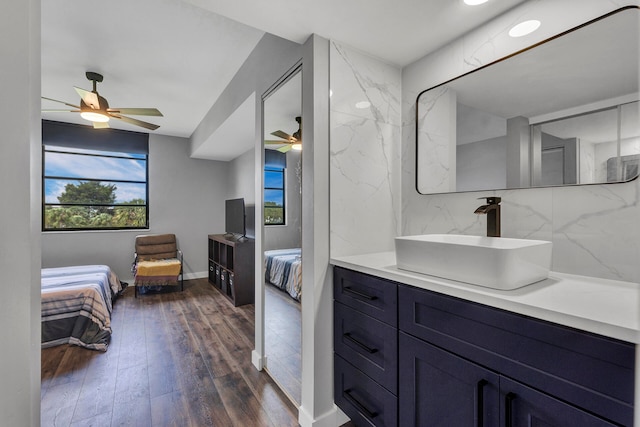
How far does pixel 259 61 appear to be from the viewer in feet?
7.80

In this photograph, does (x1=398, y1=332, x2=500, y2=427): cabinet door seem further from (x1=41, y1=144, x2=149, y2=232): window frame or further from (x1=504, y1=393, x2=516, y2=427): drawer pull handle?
(x1=41, y1=144, x2=149, y2=232): window frame

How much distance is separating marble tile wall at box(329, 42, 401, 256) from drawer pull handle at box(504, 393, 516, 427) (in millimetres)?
1003

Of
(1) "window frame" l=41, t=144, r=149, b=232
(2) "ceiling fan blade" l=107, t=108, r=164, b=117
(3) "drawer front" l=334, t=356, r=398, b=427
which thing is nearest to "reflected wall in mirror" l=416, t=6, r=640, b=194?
(3) "drawer front" l=334, t=356, r=398, b=427

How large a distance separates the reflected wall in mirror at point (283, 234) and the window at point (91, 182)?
13.2 ft

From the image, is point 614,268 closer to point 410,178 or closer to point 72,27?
point 410,178

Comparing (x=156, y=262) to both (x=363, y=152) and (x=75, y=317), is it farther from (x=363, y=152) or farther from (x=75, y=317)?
(x=363, y=152)

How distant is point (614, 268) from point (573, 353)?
1.99 ft

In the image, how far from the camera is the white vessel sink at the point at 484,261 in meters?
1.01

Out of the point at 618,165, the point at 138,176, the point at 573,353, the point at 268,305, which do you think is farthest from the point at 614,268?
the point at 138,176

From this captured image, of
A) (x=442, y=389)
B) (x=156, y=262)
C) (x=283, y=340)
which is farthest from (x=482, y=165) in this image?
(x=156, y=262)

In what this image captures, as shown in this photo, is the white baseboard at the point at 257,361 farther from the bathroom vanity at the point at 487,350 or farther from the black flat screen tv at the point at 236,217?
the black flat screen tv at the point at 236,217

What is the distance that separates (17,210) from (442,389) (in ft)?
4.92

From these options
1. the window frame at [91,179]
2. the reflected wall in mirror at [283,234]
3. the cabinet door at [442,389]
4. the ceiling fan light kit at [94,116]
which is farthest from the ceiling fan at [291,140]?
the window frame at [91,179]

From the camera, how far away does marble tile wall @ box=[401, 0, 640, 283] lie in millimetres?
1116
